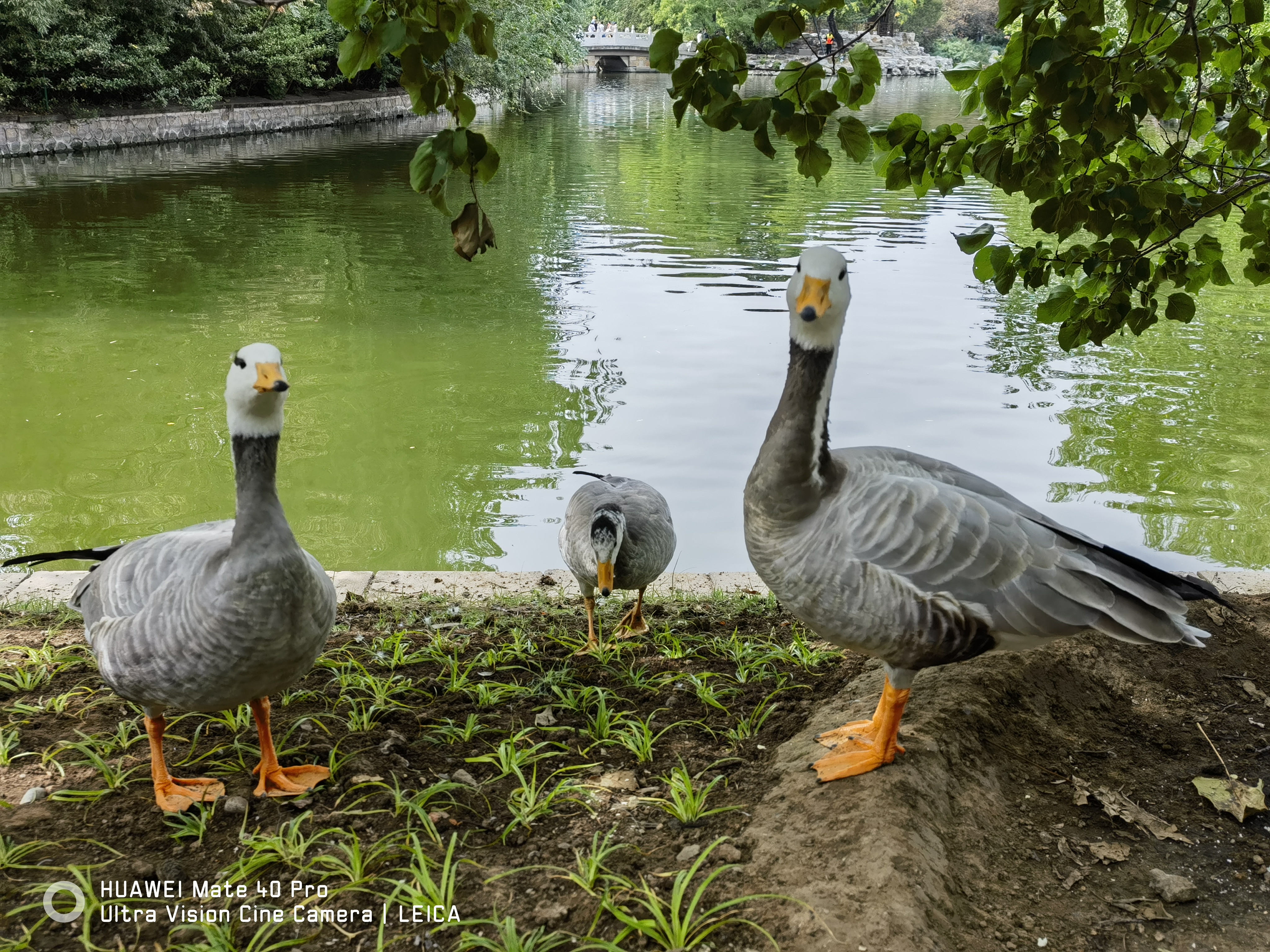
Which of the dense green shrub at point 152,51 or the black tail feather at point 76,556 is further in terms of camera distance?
the dense green shrub at point 152,51

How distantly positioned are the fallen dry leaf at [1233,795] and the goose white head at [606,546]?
266cm

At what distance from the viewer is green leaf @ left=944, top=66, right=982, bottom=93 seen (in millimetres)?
4031

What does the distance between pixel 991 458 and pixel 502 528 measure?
15.2ft

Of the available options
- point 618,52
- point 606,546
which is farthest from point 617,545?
point 618,52

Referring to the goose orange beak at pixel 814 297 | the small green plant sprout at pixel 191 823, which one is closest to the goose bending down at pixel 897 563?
the goose orange beak at pixel 814 297

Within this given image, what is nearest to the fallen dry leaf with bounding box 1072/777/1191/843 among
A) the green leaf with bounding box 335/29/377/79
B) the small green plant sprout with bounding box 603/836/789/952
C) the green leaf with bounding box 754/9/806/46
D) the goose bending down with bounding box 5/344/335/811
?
the small green plant sprout with bounding box 603/836/789/952

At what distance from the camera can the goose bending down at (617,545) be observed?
4.93 m

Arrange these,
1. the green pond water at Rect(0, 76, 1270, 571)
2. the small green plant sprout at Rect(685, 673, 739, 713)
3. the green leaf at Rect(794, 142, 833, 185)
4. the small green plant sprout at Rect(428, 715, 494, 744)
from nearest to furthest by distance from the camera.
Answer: the green leaf at Rect(794, 142, 833, 185), the small green plant sprout at Rect(428, 715, 494, 744), the small green plant sprout at Rect(685, 673, 739, 713), the green pond water at Rect(0, 76, 1270, 571)

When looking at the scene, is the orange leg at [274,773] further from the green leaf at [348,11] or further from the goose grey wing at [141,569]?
the green leaf at [348,11]

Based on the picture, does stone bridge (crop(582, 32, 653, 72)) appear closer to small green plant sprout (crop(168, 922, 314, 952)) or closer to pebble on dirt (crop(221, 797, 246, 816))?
pebble on dirt (crop(221, 797, 246, 816))

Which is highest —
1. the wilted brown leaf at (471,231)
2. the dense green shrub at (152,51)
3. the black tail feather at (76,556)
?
the dense green shrub at (152,51)

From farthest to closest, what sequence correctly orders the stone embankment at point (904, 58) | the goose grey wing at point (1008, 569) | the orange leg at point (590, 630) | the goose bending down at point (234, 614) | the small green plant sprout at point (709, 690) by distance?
the stone embankment at point (904, 58), the orange leg at point (590, 630), the small green plant sprout at point (709, 690), the goose grey wing at point (1008, 569), the goose bending down at point (234, 614)

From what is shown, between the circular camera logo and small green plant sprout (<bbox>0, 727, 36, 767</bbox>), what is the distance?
38.6 inches

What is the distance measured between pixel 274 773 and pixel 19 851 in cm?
78
